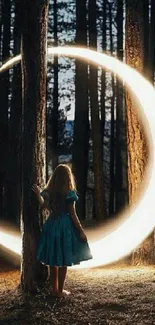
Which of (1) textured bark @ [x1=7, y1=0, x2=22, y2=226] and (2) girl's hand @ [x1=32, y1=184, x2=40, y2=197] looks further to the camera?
(1) textured bark @ [x1=7, y1=0, x2=22, y2=226]

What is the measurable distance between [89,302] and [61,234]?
95 centimetres

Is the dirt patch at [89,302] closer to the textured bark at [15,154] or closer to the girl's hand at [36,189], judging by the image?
the girl's hand at [36,189]

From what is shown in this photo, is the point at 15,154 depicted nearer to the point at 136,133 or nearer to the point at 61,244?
the point at 136,133

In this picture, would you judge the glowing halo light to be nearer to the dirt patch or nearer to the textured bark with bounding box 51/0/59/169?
the dirt patch

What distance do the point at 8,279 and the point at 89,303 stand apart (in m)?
2.03

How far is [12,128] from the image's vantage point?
13797 millimetres

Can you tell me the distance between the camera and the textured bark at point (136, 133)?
9.09 metres

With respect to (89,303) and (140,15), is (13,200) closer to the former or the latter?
(140,15)

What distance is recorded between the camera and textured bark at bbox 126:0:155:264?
909 centimetres

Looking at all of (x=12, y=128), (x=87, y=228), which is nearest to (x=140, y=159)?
(x=12, y=128)

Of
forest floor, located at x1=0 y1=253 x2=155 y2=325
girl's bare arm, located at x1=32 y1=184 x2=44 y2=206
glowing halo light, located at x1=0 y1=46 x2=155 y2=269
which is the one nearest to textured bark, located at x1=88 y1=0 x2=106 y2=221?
glowing halo light, located at x1=0 y1=46 x2=155 y2=269

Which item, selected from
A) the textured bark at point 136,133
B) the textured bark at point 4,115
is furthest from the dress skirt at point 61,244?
the textured bark at point 4,115

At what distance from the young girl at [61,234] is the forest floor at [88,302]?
1.14ft

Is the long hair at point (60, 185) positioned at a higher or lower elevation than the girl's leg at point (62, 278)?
higher
